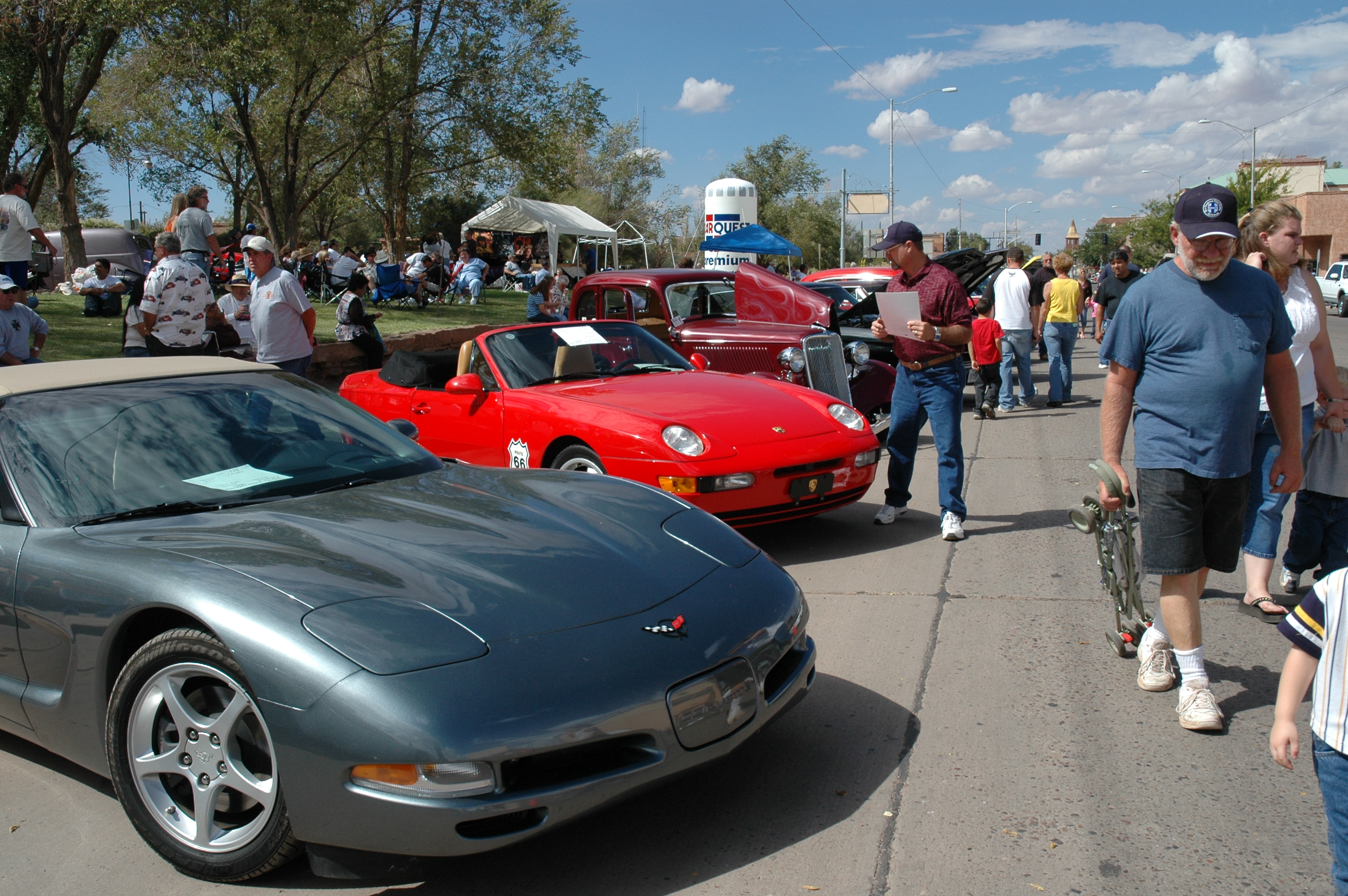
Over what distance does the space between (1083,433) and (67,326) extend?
12318 mm

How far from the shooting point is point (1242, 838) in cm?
275

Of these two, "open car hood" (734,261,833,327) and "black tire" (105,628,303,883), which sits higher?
"open car hood" (734,261,833,327)

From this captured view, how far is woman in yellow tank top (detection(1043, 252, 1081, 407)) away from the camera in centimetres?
1205

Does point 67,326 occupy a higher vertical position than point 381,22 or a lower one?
lower

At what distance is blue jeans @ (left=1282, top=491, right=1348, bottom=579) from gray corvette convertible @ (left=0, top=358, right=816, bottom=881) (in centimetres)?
261

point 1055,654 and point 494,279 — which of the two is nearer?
point 1055,654

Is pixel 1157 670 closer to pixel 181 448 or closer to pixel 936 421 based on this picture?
pixel 936 421

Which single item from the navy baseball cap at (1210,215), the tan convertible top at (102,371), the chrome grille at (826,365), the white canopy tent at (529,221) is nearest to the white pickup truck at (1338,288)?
the white canopy tent at (529,221)

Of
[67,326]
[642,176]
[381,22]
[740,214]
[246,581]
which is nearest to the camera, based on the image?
[246,581]

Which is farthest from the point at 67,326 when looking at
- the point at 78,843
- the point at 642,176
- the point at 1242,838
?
the point at 642,176

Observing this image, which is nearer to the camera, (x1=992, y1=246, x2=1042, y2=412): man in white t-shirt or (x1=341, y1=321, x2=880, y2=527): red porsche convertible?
(x1=341, y1=321, x2=880, y2=527): red porsche convertible

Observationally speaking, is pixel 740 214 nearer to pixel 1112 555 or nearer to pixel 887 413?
pixel 887 413

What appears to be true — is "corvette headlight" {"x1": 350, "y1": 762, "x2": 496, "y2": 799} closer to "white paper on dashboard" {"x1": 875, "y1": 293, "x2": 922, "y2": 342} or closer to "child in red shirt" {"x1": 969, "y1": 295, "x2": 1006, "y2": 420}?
"white paper on dashboard" {"x1": 875, "y1": 293, "x2": 922, "y2": 342}

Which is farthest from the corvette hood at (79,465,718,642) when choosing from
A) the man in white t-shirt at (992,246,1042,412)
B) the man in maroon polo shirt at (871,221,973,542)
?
the man in white t-shirt at (992,246,1042,412)
